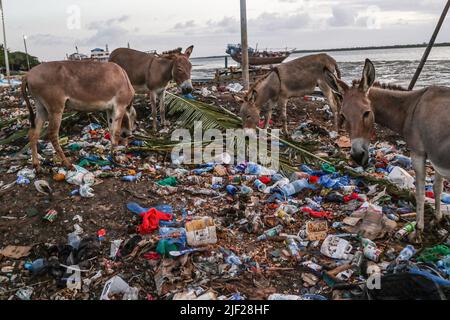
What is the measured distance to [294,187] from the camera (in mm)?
5578

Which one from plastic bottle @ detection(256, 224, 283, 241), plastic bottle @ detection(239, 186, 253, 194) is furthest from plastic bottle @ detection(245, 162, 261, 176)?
plastic bottle @ detection(256, 224, 283, 241)

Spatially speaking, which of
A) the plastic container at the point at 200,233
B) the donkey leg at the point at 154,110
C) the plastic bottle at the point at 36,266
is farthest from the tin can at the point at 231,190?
the donkey leg at the point at 154,110

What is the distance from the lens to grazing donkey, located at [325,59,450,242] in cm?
388

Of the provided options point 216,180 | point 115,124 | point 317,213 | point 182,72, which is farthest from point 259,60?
point 317,213

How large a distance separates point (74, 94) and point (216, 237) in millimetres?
3473

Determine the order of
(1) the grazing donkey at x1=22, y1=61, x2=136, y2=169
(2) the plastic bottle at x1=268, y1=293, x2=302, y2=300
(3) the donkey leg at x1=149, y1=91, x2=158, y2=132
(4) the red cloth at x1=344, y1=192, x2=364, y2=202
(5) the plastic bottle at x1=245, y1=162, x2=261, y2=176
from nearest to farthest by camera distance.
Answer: (2) the plastic bottle at x1=268, y1=293, x2=302, y2=300, (4) the red cloth at x1=344, y1=192, x2=364, y2=202, (1) the grazing donkey at x1=22, y1=61, x2=136, y2=169, (5) the plastic bottle at x1=245, y1=162, x2=261, y2=176, (3) the donkey leg at x1=149, y1=91, x2=158, y2=132

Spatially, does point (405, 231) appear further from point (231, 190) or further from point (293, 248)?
point (231, 190)

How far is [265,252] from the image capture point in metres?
4.22

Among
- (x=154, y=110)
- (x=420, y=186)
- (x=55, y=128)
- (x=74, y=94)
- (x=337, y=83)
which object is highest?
(x=337, y=83)

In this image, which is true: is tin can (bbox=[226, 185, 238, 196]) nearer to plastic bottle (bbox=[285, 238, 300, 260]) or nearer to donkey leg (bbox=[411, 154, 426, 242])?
plastic bottle (bbox=[285, 238, 300, 260])

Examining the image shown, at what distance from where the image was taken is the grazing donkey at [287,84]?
912cm

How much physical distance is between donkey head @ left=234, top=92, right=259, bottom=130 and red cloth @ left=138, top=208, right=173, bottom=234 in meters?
4.08

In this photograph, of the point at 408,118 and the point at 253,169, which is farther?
the point at 253,169

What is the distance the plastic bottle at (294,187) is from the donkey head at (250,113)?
→ 116 inches
